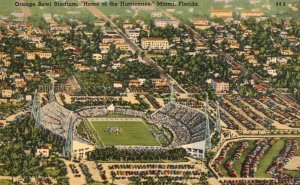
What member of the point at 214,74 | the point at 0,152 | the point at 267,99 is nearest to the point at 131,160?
the point at 0,152

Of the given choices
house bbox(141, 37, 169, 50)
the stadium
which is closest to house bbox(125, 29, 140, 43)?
house bbox(141, 37, 169, 50)

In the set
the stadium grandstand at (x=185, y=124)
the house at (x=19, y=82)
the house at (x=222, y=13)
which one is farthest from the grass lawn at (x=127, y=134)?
the house at (x=222, y=13)

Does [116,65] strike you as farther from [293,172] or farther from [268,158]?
[293,172]

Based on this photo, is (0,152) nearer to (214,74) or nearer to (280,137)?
(280,137)

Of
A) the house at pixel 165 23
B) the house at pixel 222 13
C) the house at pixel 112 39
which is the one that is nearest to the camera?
the house at pixel 112 39

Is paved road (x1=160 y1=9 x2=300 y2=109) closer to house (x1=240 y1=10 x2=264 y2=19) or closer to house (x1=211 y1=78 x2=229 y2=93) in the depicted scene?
house (x1=211 y1=78 x2=229 y2=93)

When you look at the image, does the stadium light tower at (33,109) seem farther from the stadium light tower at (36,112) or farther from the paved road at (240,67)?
the paved road at (240,67)

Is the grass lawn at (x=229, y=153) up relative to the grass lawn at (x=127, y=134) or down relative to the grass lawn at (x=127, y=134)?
down
